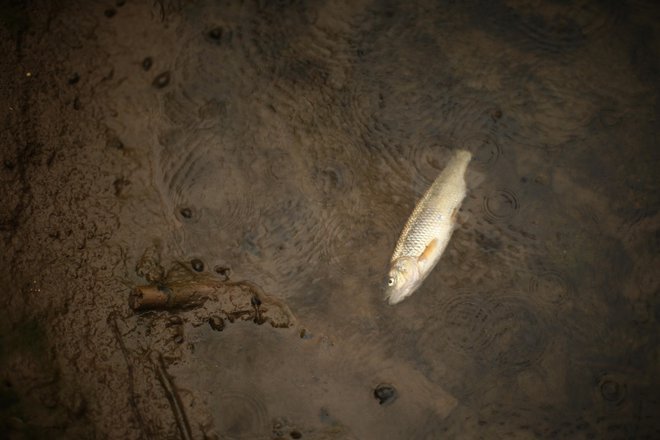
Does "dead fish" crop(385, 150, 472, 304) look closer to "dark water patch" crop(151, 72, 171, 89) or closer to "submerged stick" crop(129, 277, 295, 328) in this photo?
"submerged stick" crop(129, 277, 295, 328)

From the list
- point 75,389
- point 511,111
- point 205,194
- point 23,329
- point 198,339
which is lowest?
point 75,389

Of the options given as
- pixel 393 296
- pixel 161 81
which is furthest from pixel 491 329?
pixel 161 81

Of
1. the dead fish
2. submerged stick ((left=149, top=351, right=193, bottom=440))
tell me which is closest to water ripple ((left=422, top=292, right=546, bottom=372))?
the dead fish

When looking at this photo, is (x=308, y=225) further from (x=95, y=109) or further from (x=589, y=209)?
(x=589, y=209)

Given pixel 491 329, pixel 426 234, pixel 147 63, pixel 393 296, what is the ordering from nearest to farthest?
pixel 426 234 → pixel 393 296 → pixel 491 329 → pixel 147 63

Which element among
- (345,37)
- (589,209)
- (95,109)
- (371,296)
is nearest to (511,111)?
(589,209)

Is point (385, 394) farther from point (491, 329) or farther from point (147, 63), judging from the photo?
point (147, 63)
